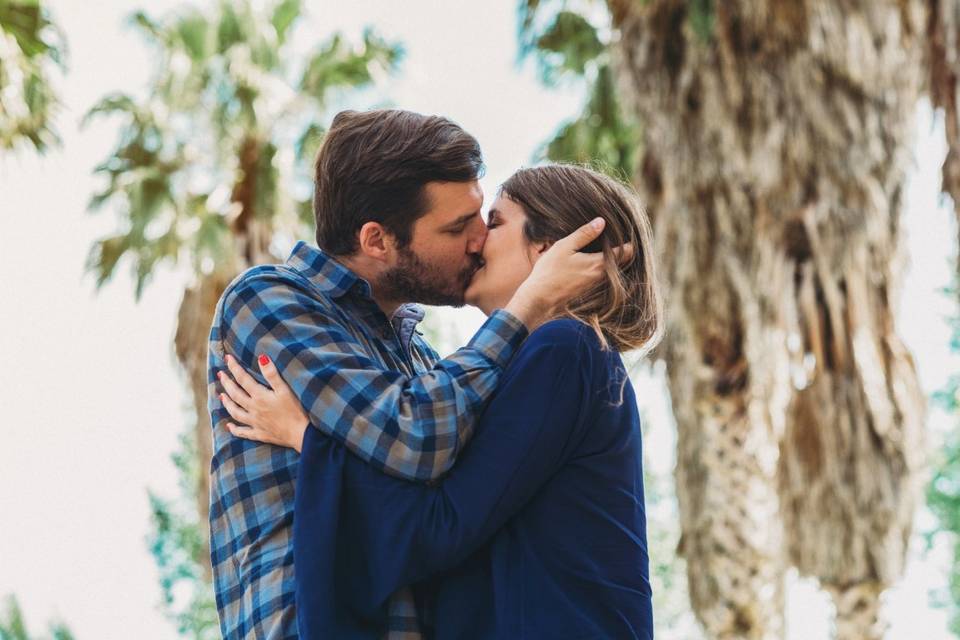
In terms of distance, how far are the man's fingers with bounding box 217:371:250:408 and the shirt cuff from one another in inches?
16.4

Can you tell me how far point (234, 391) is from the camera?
2.35 meters

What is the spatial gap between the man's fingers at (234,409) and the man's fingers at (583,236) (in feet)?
2.19

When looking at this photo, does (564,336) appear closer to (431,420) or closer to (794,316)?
(431,420)

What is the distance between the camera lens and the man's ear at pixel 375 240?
100 inches

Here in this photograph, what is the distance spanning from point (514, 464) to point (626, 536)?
0.93 ft

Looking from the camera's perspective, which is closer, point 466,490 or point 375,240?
point 466,490

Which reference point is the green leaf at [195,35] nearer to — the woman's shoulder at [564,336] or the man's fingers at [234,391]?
the man's fingers at [234,391]

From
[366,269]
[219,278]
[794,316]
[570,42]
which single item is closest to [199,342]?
[219,278]

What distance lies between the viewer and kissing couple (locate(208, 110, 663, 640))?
2.16 m

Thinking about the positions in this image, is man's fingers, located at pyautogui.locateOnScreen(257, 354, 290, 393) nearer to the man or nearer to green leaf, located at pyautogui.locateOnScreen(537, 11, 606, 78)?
the man

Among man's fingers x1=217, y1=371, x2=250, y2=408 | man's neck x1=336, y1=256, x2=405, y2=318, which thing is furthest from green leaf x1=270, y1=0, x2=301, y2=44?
man's fingers x1=217, y1=371, x2=250, y2=408

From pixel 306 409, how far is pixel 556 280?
20.5 inches

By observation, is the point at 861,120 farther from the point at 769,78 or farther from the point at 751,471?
the point at 751,471

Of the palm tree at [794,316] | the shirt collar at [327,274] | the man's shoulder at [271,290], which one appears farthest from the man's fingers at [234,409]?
the palm tree at [794,316]
